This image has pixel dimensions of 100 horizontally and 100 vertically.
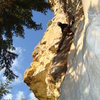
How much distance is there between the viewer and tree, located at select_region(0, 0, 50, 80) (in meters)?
8.64

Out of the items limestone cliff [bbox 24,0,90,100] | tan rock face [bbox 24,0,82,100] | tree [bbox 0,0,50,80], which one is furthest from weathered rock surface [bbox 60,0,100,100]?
tree [bbox 0,0,50,80]

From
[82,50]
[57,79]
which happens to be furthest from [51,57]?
[82,50]

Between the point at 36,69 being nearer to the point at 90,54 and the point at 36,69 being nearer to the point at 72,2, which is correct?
the point at 72,2

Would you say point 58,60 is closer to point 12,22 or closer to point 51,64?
point 51,64

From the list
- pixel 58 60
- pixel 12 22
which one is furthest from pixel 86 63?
pixel 12 22

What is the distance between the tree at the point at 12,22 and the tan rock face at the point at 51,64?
2.21 ft

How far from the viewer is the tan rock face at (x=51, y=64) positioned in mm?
7980

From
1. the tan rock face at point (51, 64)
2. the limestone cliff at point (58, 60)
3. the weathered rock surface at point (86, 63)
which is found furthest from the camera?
the tan rock face at point (51, 64)

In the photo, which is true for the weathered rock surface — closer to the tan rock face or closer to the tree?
the tan rock face

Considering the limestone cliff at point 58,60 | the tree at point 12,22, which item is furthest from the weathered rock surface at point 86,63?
the tree at point 12,22

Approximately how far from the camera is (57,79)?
7.90 meters

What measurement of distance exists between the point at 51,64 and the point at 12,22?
69.9 inches

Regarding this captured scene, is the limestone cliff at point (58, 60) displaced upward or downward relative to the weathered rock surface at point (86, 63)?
upward

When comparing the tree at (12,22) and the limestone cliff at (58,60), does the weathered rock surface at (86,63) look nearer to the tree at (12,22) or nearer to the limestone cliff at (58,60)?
the limestone cliff at (58,60)
